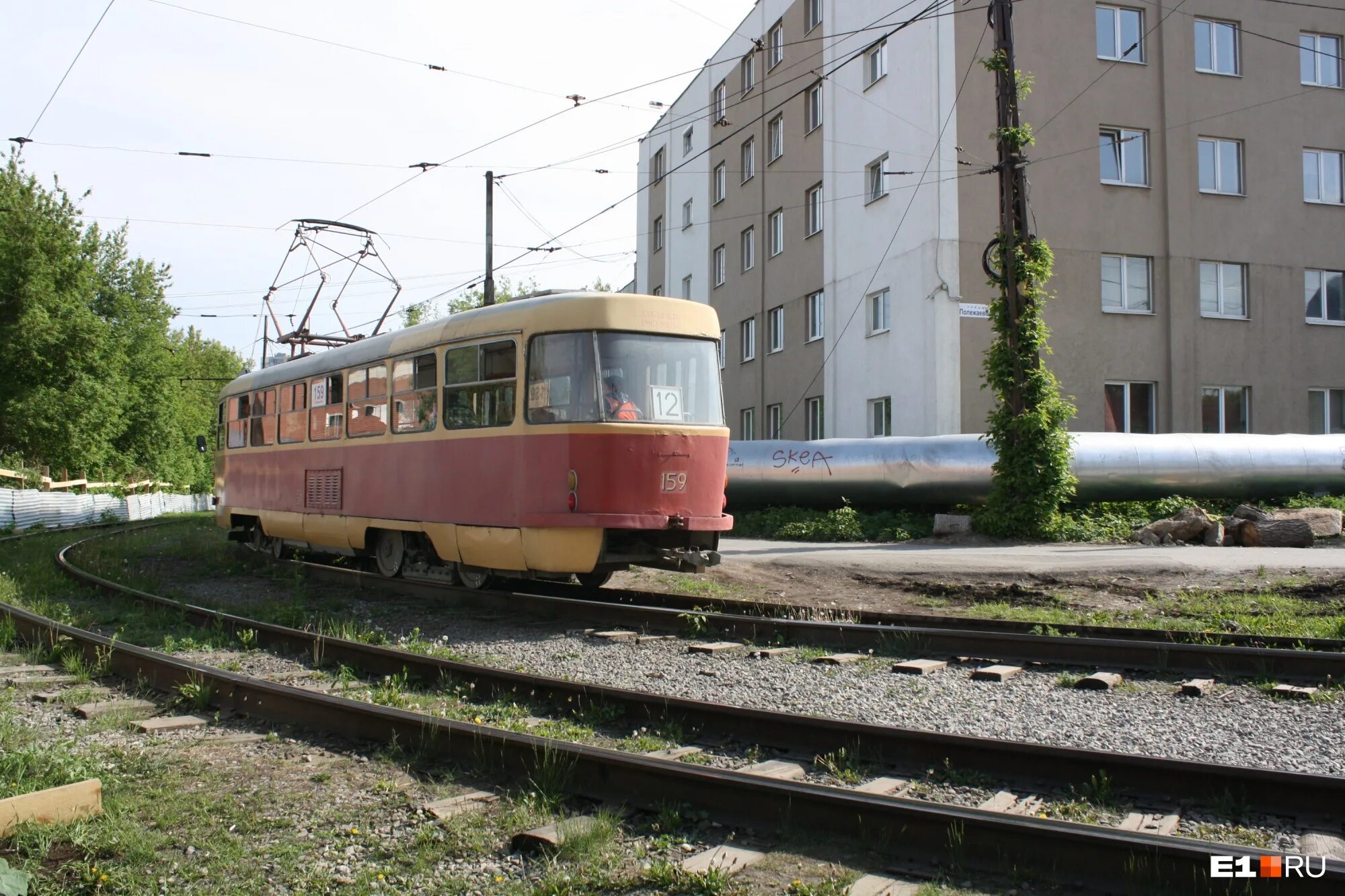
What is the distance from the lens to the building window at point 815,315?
27531mm

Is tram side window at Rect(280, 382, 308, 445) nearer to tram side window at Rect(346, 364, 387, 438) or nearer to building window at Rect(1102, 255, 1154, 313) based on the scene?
tram side window at Rect(346, 364, 387, 438)

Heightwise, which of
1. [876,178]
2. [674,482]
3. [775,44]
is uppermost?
[775,44]

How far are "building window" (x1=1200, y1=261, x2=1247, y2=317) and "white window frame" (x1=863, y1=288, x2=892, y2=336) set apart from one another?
693 centimetres

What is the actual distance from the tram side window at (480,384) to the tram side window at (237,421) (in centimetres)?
712

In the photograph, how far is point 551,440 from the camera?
365 inches

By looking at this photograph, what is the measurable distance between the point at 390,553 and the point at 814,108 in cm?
2054

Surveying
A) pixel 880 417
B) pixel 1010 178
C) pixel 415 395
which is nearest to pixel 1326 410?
pixel 880 417

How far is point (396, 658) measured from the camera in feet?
23.9

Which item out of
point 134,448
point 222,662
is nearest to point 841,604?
point 222,662

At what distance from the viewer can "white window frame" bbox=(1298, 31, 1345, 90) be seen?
2502 cm

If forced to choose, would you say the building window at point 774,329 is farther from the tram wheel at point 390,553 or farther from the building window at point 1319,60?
the tram wheel at point 390,553

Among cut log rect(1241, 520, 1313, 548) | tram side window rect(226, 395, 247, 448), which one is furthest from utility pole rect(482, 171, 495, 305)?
cut log rect(1241, 520, 1313, 548)

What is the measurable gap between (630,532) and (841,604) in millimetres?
2523

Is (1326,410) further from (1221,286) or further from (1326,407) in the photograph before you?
(1221,286)
